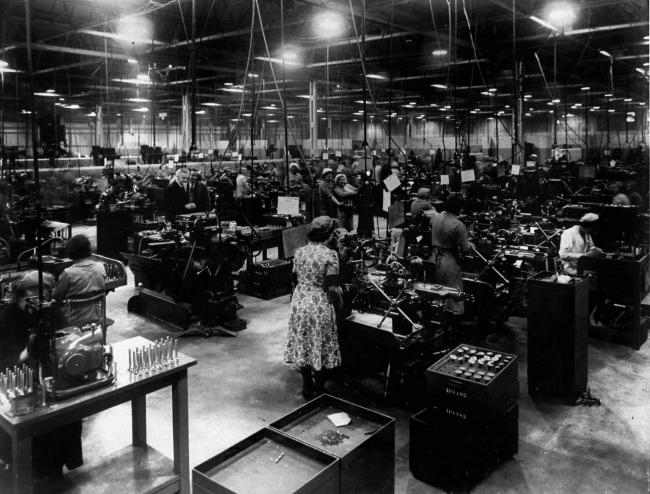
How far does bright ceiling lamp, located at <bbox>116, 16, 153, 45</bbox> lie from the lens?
1180 cm

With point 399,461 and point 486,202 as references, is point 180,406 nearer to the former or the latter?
point 399,461

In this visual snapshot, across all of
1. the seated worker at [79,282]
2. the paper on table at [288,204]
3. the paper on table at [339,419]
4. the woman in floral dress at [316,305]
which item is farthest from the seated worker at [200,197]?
the paper on table at [339,419]

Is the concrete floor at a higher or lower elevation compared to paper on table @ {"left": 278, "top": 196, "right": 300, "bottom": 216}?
lower

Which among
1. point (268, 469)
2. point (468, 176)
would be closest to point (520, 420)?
point (268, 469)

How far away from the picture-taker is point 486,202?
919cm

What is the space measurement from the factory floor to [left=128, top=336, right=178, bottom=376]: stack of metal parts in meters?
0.57

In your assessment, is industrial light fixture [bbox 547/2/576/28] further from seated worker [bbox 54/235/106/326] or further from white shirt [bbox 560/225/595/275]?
seated worker [bbox 54/235/106/326]

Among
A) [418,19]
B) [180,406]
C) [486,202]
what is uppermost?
[418,19]

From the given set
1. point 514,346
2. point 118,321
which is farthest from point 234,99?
point 514,346

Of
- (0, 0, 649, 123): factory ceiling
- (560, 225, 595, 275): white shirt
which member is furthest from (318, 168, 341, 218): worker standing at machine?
(560, 225, 595, 275): white shirt

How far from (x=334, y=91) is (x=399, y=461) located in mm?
21821

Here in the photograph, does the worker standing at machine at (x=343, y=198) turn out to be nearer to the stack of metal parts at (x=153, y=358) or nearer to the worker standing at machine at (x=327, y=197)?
the worker standing at machine at (x=327, y=197)

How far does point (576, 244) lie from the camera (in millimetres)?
6027

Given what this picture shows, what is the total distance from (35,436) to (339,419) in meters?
1.57
